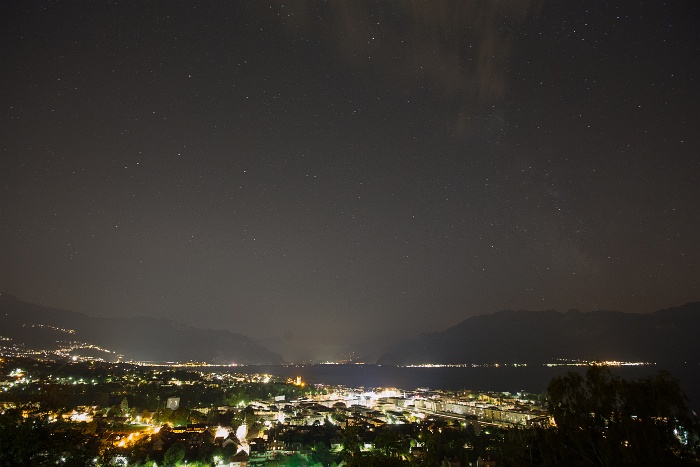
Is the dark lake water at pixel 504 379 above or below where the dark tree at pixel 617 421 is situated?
below

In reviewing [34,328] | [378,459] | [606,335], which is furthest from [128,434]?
[606,335]

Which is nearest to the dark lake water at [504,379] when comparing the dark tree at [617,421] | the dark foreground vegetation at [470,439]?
the dark foreground vegetation at [470,439]

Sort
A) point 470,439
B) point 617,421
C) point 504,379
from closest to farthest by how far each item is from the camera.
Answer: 1. point 617,421
2. point 470,439
3. point 504,379

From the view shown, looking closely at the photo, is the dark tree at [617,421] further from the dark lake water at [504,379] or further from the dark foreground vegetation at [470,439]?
the dark lake water at [504,379]

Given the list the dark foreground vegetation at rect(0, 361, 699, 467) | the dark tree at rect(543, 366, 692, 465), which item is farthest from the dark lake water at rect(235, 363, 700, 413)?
the dark tree at rect(543, 366, 692, 465)

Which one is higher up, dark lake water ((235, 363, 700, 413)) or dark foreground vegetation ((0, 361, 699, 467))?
dark foreground vegetation ((0, 361, 699, 467))

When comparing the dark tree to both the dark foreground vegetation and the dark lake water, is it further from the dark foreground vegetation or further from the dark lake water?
the dark lake water

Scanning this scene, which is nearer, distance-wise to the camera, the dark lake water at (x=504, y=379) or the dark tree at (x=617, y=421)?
the dark tree at (x=617, y=421)

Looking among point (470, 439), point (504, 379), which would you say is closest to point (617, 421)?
point (470, 439)

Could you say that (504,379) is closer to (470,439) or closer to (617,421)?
(470,439)

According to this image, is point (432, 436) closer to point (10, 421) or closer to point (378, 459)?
point (378, 459)

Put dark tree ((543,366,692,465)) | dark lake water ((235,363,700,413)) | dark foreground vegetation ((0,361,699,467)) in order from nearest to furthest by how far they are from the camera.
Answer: dark tree ((543,366,692,465)) < dark foreground vegetation ((0,361,699,467)) < dark lake water ((235,363,700,413))
